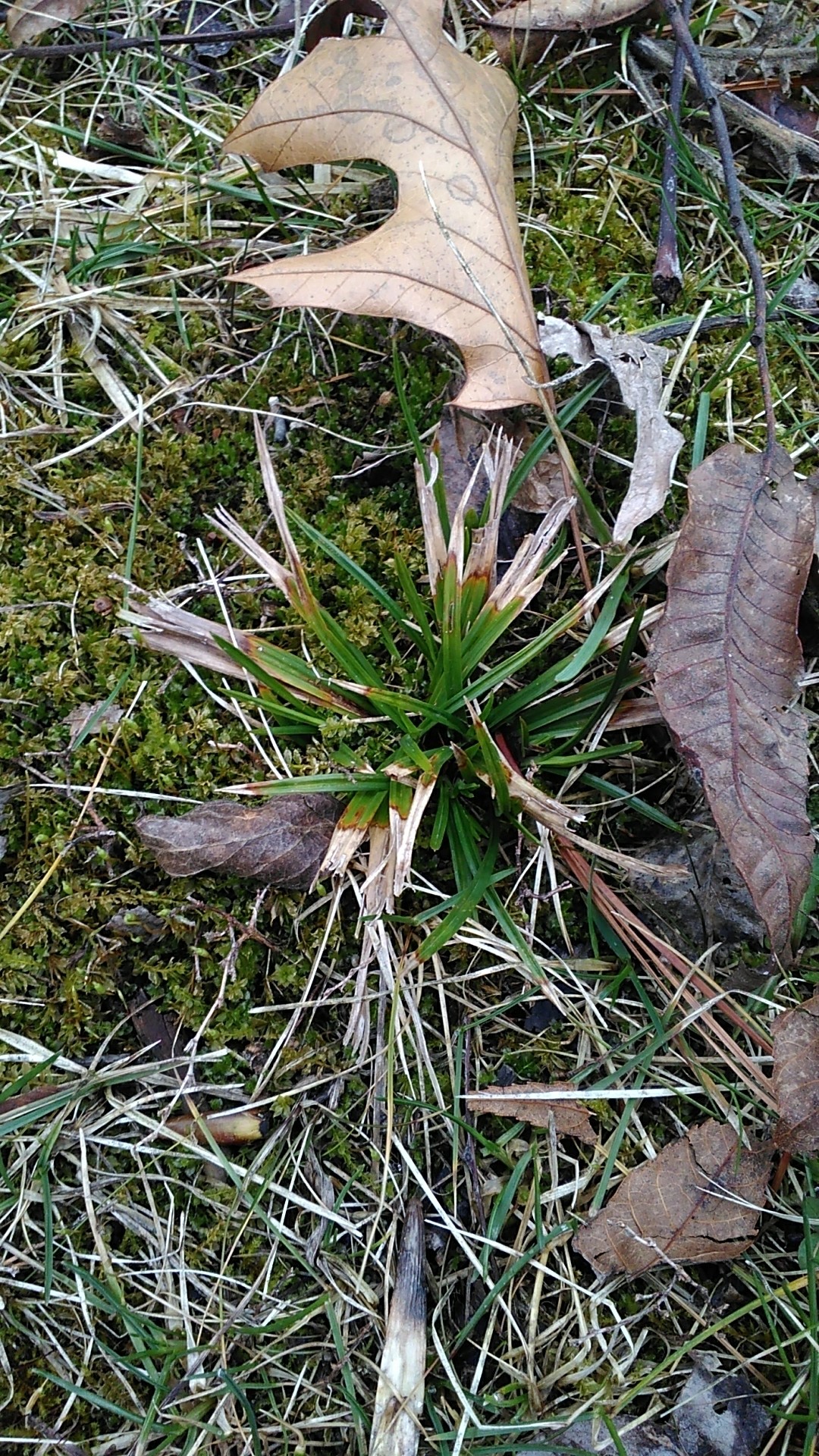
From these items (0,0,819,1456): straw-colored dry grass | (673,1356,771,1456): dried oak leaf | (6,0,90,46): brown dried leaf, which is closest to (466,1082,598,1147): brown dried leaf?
(0,0,819,1456): straw-colored dry grass

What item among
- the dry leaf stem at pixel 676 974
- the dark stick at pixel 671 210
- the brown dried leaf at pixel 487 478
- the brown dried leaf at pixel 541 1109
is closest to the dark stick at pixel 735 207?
the dark stick at pixel 671 210

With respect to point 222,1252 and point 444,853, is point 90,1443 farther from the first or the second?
point 444,853

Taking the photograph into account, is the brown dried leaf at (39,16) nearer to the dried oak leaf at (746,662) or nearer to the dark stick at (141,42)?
the dark stick at (141,42)

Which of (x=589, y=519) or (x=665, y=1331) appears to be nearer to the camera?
(x=665, y=1331)

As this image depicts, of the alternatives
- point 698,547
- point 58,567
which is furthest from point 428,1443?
point 58,567

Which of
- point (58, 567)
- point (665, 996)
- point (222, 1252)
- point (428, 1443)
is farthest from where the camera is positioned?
point (58, 567)

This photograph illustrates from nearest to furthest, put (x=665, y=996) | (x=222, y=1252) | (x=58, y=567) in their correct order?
(x=222, y=1252), (x=665, y=996), (x=58, y=567)

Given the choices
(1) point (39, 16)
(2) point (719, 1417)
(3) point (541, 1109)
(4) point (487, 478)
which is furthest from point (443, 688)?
(1) point (39, 16)

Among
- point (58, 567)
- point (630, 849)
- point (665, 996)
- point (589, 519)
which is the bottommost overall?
point (665, 996)
